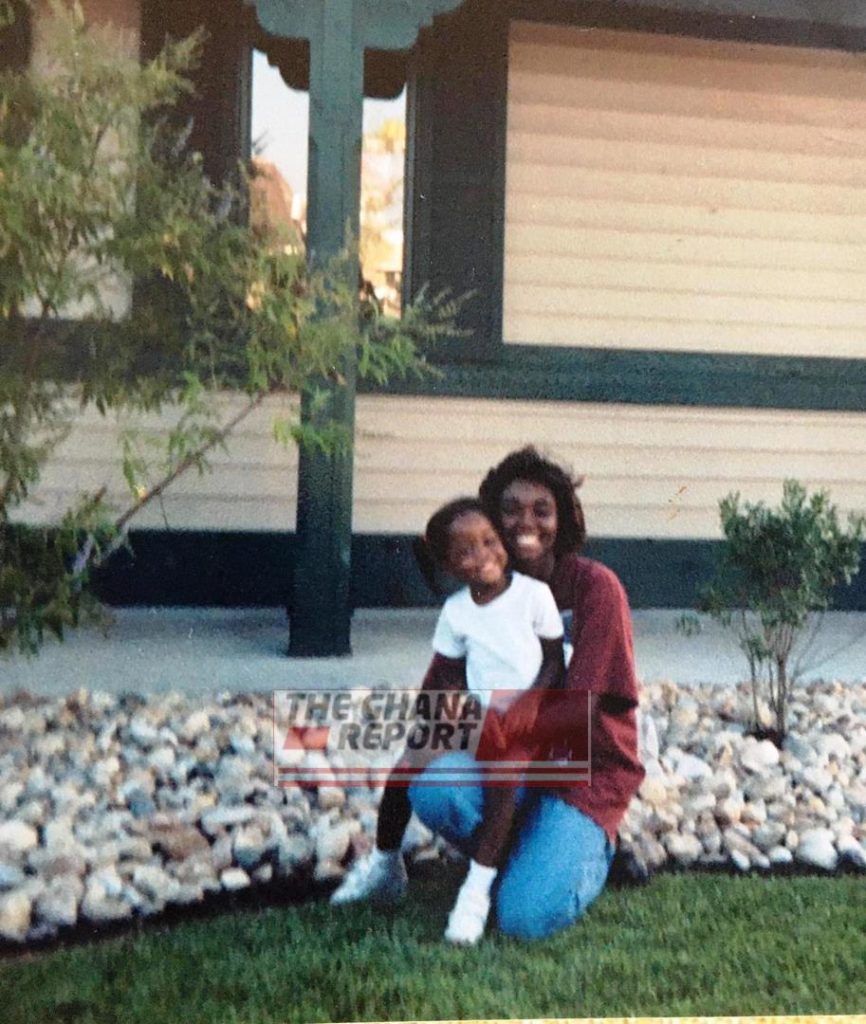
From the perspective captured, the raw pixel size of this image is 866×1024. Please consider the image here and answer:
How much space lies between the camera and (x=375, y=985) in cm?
191

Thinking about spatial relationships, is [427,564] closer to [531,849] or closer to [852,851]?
[531,849]

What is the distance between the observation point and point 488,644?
6.63ft

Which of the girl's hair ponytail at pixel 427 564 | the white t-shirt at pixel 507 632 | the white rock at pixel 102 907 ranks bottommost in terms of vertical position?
the white rock at pixel 102 907

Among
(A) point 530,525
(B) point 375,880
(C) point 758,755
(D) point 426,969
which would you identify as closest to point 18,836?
(B) point 375,880

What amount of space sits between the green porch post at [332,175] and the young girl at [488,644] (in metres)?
0.52

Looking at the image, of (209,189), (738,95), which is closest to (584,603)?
(209,189)

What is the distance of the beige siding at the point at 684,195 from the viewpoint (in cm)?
274

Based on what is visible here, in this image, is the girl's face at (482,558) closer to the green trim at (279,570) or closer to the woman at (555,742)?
the woman at (555,742)

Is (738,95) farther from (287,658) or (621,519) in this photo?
(287,658)

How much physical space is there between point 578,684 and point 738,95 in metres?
1.72

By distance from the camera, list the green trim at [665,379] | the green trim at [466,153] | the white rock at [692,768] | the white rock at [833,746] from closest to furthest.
A: the white rock at [692,768], the white rock at [833,746], the green trim at [665,379], the green trim at [466,153]

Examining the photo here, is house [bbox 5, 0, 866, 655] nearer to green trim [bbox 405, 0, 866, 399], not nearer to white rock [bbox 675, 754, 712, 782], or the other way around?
green trim [bbox 405, 0, 866, 399]

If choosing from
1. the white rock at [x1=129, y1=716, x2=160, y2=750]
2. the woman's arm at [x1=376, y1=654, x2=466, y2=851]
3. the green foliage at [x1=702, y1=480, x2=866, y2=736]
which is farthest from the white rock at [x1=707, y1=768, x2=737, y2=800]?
the white rock at [x1=129, y1=716, x2=160, y2=750]

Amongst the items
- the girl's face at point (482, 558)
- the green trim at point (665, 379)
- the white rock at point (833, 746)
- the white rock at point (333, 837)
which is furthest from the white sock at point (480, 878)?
the green trim at point (665, 379)
